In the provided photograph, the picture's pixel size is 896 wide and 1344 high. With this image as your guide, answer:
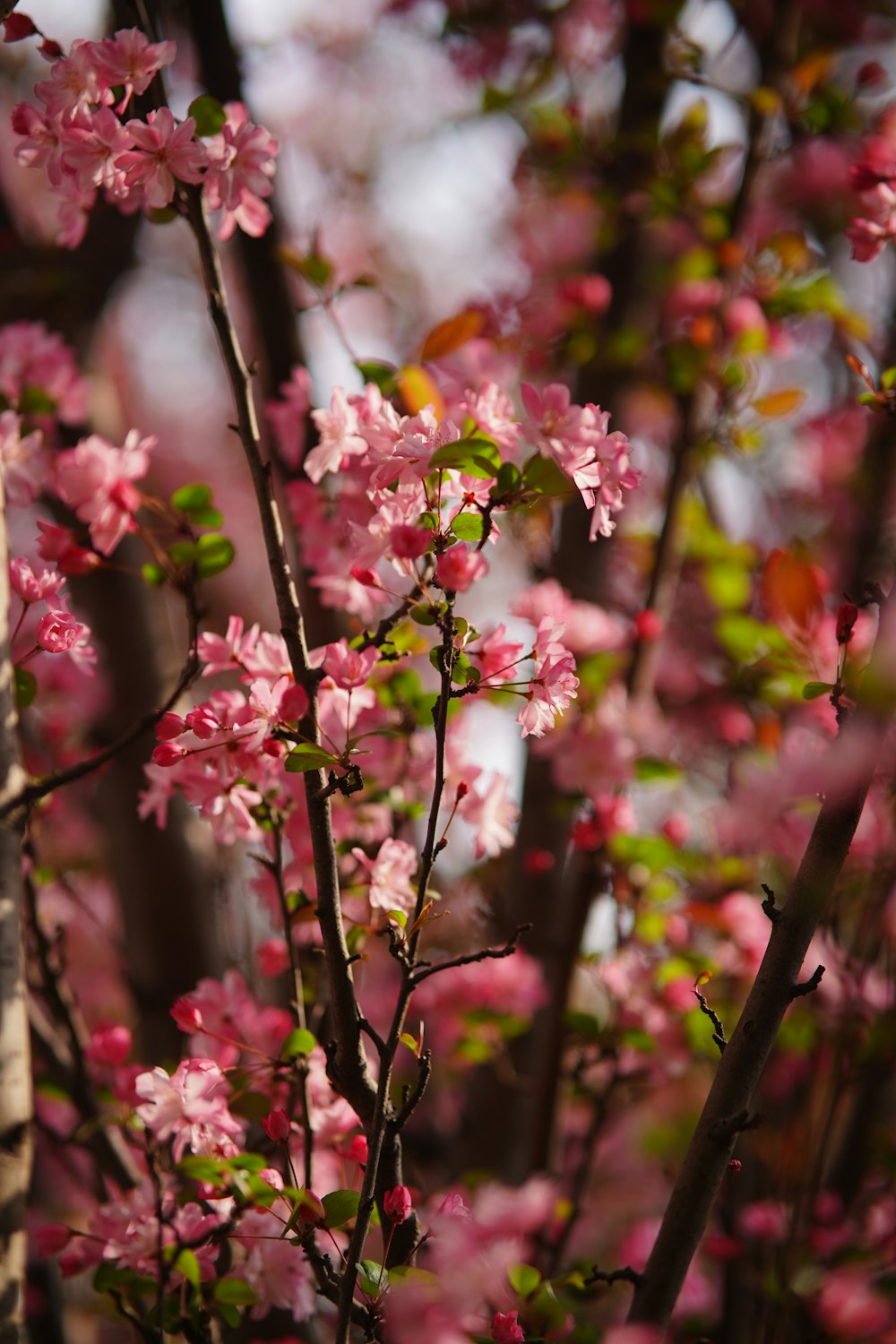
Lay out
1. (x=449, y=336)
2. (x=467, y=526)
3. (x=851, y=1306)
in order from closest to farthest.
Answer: (x=467, y=526), (x=449, y=336), (x=851, y=1306)

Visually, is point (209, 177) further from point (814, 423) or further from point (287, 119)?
point (287, 119)

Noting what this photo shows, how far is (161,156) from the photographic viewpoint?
1.02 meters

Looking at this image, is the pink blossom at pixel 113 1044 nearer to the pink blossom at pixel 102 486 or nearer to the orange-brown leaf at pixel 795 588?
the pink blossom at pixel 102 486

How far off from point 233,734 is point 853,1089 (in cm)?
231

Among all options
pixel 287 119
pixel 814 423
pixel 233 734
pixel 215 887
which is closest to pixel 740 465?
pixel 814 423

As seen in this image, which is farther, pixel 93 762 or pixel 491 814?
pixel 491 814

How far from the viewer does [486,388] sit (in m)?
1.03

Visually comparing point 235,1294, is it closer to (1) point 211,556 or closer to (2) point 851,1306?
(1) point 211,556

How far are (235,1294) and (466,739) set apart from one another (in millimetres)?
716

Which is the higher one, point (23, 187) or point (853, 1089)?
point (23, 187)

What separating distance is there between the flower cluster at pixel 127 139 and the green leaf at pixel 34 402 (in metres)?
0.49

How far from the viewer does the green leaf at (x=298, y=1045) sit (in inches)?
44.1

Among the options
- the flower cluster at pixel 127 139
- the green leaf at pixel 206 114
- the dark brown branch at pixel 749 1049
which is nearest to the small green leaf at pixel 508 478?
the dark brown branch at pixel 749 1049

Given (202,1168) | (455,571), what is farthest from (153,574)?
(202,1168)
